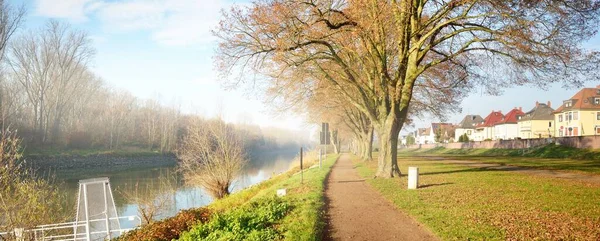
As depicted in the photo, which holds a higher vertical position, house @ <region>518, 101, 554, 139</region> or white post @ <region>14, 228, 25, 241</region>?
house @ <region>518, 101, 554, 139</region>

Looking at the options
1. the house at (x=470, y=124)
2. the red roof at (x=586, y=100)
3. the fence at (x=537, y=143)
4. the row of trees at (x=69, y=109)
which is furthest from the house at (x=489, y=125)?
the row of trees at (x=69, y=109)

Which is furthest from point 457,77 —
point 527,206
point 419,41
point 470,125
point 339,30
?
point 470,125

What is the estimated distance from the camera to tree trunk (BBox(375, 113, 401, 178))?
60.0 ft

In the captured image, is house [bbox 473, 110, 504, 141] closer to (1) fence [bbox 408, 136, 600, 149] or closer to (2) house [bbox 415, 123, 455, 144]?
(2) house [bbox 415, 123, 455, 144]

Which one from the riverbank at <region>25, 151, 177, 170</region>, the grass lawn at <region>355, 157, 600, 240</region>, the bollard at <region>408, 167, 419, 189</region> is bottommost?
the riverbank at <region>25, 151, 177, 170</region>

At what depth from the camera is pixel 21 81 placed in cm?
4869

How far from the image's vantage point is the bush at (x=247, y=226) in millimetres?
8102

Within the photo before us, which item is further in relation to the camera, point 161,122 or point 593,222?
point 161,122

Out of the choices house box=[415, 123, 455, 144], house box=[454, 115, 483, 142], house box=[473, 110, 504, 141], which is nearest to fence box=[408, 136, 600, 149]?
house box=[473, 110, 504, 141]

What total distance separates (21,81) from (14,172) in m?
44.5

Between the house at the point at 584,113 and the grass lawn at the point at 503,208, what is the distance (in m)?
50.7

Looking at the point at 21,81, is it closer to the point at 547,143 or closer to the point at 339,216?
the point at 339,216

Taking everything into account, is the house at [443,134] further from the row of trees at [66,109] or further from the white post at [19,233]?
the white post at [19,233]

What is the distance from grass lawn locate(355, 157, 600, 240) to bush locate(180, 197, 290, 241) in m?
3.15
